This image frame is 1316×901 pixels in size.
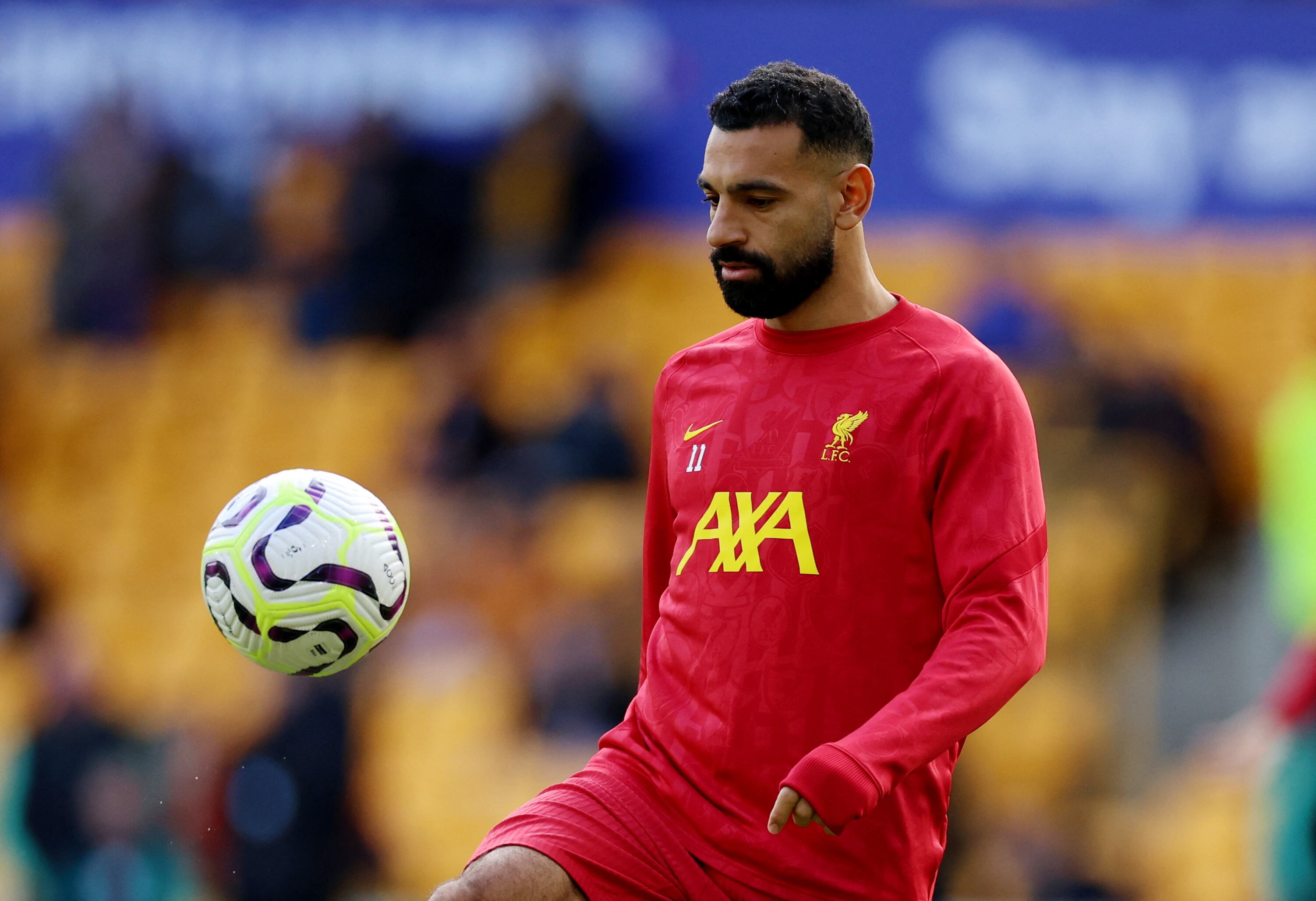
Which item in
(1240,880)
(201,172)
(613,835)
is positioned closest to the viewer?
(613,835)

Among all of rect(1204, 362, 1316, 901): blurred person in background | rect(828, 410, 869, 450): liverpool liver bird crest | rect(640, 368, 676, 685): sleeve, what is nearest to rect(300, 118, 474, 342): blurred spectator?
rect(1204, 362, 1316, 901): blurred person in background

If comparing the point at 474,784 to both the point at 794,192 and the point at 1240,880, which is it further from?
the point at 794,192

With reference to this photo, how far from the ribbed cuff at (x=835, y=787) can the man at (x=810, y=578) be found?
0.07 metres

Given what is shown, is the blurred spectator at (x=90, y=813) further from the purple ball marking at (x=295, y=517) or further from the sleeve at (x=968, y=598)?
the sleeve at (x=968, y=598)

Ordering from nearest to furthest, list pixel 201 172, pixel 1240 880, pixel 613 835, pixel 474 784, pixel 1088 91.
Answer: pixel 613 835 → pixel 1240 880 → pixel 474 784 → pixel 1088 91 → pixel 201 172

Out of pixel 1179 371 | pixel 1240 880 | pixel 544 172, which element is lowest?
pixel 1240 880

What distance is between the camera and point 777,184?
3170 millimetres

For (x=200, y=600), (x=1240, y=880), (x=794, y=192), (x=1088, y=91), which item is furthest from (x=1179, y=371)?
(x=794, y=192)

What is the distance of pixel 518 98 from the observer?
1095 cm

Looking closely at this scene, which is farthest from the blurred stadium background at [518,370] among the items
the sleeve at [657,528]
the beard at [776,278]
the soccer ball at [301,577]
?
the soccer ball at [301,577]

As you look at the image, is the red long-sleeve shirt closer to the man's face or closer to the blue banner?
the man's face

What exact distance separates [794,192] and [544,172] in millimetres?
7670

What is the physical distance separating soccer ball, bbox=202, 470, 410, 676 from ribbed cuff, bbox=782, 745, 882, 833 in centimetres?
109

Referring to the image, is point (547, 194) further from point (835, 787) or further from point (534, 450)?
point (835, 787)
